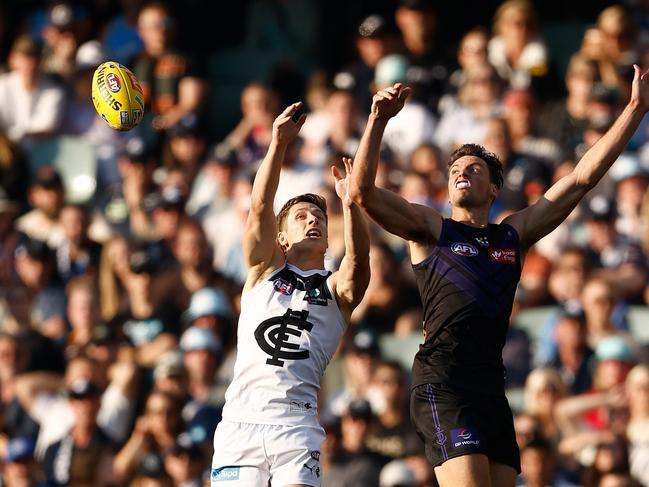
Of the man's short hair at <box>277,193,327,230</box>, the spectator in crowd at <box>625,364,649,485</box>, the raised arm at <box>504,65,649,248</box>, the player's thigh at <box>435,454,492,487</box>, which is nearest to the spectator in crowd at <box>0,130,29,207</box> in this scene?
the spectator in crowd at <box>625,364,649,485</box>

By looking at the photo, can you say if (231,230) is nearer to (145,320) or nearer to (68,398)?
(145,320)

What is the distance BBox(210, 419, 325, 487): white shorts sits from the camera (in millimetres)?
Result: 9578

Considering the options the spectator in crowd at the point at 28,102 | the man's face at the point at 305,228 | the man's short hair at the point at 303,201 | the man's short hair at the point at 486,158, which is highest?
the spectator in crowd at the point at 28,102

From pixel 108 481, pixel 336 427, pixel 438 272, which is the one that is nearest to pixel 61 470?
pixel 108 481

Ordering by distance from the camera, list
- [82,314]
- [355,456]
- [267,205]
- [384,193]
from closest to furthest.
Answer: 1. [384,193]
2. [267,205]
3. [355,456]
4. [82,314]

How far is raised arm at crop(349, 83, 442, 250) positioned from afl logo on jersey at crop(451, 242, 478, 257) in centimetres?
14

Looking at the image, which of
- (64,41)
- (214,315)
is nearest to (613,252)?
(214,315)

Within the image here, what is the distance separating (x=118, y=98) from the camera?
10711 mm

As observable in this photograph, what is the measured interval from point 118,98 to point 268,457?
2.72m

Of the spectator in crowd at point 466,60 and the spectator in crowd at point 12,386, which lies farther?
the spectator in crowd at point 466,60

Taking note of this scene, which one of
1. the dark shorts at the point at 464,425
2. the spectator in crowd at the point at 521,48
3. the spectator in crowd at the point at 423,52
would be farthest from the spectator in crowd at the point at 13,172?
the dark shorts at the point at 464,425

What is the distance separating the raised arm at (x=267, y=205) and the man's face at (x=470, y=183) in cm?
102

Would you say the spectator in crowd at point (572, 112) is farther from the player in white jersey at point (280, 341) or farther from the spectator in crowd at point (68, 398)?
the player in white jersey at point (280, 341)

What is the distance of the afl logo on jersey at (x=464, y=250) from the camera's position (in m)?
9.54
